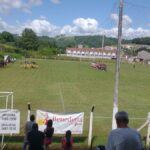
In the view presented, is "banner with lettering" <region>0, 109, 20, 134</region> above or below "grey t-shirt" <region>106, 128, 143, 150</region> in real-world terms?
below

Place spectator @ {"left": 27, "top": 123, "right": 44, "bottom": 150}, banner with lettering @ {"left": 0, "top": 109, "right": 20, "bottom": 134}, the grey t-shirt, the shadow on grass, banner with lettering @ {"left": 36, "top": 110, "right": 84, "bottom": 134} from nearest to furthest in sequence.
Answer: the grey t-shirt, spectator @ {"left": 27, "top": 123, "right": 44, "bottom": 150}, banner with lettering @ {"left": 0, "top": 109, "right": 20, "bottom": 134}, banner with lettering @ {"left": 36, "top": 110, "right": 84, "bottom": 134}, the shadow on grass

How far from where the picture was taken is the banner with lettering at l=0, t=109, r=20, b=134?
1453 cm

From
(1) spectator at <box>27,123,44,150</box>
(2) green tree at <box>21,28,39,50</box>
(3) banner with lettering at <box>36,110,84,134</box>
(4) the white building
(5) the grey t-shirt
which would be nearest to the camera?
(5) the grey t-shirt

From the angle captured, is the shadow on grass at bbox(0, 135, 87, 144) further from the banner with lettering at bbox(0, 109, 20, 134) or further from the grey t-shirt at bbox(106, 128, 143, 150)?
the grey t-shirt at bbox(106, 128, 143, 150)

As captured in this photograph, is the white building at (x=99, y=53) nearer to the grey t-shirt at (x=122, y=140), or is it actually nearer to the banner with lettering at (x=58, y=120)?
the banner with lettering at (x=58, y=120)

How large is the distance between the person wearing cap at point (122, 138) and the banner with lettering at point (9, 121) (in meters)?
8.60

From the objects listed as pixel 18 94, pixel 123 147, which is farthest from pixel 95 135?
pixel 18 94

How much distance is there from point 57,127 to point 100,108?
1112 centimetres

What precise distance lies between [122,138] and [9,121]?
8845mm

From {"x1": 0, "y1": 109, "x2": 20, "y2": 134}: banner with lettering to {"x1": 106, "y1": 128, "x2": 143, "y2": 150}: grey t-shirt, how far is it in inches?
338

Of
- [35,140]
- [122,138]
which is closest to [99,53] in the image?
[35,140]

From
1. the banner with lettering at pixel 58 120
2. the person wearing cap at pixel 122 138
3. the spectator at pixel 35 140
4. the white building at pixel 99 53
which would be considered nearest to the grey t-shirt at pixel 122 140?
the person wearing cap at pixel 122 138

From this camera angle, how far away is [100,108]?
26188 mm

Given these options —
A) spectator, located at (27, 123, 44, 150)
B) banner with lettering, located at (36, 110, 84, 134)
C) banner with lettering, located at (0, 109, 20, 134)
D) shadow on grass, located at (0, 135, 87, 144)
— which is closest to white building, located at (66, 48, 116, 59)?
shadow on grass, located at (0, 135, 87, 144)
